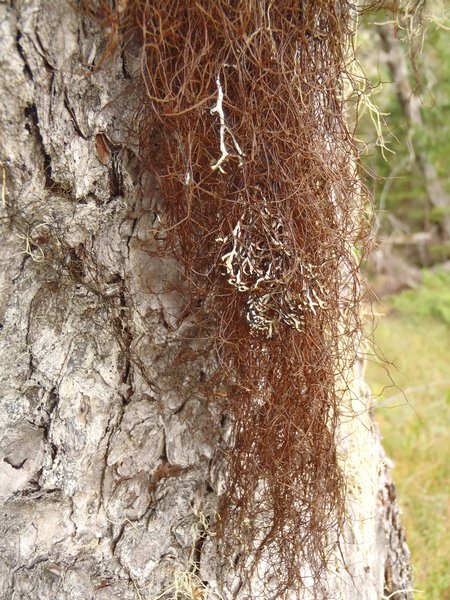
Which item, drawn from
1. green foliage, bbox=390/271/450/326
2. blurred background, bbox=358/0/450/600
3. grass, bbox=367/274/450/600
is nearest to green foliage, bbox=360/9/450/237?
blurred background, bbox=358/0/450/600

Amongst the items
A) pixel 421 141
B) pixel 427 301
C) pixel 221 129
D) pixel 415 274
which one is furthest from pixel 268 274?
pixel 415 274

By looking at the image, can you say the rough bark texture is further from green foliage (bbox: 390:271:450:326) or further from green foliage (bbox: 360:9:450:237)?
green foliage (bbox: 390:271:450:326)

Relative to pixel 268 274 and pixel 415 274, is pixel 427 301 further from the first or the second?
pixel 268 274

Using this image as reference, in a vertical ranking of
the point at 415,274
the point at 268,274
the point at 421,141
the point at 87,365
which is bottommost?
the point at 87,365

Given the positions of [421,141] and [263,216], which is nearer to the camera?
[263,216]

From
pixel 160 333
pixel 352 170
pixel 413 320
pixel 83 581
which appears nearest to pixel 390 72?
pixel 413 320

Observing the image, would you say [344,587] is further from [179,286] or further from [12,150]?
[12,150]
